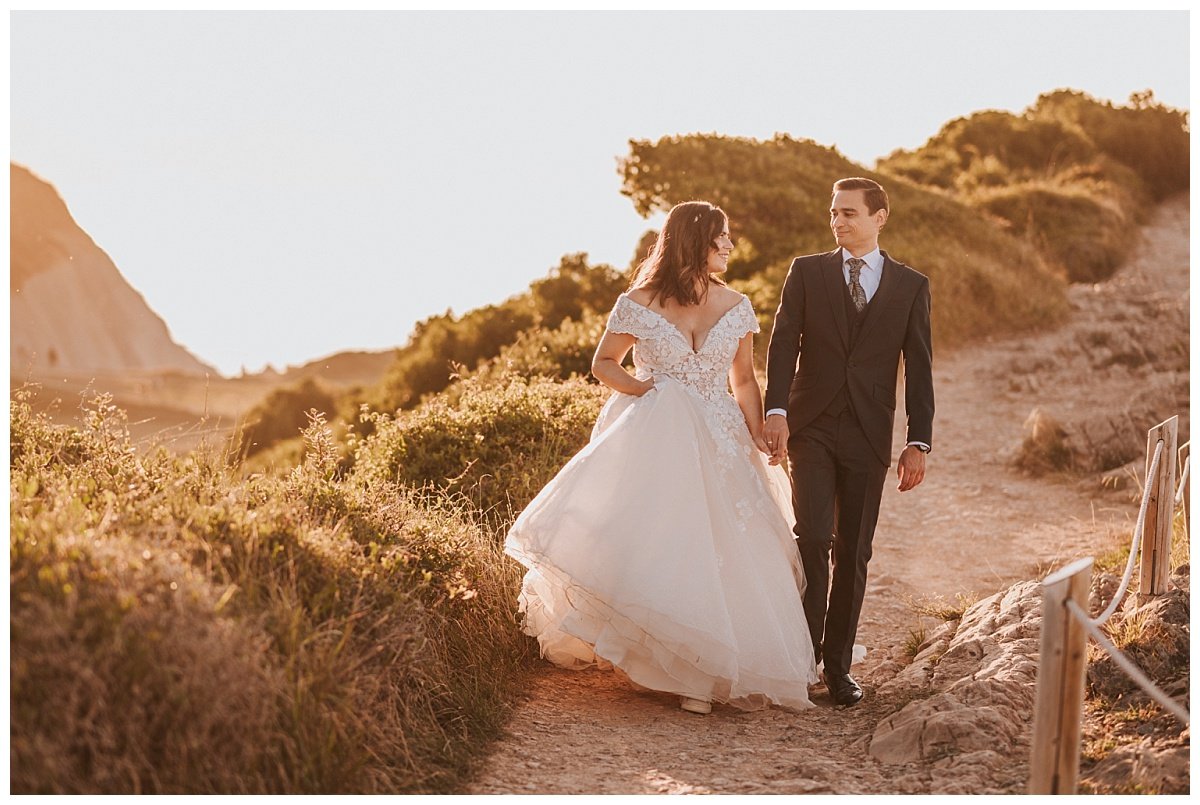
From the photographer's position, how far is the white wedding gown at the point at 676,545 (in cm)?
477

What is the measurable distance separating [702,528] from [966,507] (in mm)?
5714

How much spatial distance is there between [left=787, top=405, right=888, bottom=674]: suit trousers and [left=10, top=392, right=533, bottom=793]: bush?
1490mm

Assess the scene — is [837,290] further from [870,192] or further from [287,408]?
[287,408]

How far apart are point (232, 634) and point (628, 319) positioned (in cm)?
250

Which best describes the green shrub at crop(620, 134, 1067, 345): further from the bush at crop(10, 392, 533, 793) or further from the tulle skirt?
the bush at crop(10, 392, 533, 793)

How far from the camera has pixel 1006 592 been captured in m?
5.95

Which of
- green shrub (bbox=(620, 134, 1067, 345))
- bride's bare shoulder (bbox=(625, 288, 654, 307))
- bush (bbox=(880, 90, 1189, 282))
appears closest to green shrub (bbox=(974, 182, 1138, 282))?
bush (bbox=(880, 90, 1189, 282))

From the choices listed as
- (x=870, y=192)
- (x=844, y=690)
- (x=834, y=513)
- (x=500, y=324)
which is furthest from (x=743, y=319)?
(x=500, y=324)

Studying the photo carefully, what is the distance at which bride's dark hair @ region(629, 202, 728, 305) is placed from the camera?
5.15 m

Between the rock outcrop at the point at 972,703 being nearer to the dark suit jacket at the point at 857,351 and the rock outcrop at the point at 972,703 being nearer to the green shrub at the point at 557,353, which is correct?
the dark suit jacket at the point at 857,351

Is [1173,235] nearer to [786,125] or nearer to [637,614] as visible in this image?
[786,125]

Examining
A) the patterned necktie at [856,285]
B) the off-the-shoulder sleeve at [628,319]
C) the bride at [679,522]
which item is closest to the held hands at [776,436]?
the bride at [679,522]

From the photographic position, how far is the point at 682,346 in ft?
17.0
